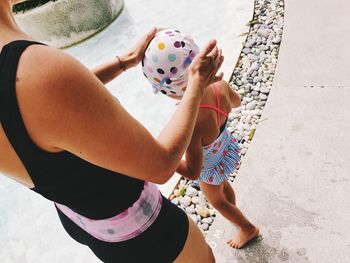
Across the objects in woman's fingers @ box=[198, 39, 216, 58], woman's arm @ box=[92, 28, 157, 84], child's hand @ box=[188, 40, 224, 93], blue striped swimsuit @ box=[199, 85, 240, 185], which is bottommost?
blue striped swimsuit @ box=[199, 85, 240, 185]

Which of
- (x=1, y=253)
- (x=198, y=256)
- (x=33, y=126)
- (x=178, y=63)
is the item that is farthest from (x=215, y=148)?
(x=1, y=253)

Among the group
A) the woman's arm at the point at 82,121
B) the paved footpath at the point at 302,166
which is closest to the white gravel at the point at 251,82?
the paved footpath at the point at 302,166

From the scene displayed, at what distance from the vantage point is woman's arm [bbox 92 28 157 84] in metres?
1.79

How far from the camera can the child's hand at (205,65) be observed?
1293mm

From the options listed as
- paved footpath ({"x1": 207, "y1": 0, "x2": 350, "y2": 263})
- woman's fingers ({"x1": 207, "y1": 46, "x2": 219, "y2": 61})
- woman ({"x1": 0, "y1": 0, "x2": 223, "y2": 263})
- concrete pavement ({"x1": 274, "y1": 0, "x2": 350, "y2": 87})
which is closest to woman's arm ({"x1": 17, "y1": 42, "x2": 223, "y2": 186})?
woman ({"x1": 0, "y1": 0, "x2": 223, "y2": 263})

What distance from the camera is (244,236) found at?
89.7 inches

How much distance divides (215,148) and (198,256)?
29.3 inches

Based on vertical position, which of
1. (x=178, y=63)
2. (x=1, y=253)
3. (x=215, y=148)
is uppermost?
(x=178, y=63)

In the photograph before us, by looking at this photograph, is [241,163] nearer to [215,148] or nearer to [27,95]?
[215,148]

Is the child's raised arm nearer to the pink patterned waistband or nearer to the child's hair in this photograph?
the child's hair

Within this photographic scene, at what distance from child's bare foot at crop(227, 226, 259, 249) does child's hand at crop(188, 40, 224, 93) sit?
131 cm

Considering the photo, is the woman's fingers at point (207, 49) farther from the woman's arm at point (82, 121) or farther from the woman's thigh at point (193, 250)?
the woman's thigh at point (193, 250)

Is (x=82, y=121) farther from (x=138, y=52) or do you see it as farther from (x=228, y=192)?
(x=228, y=192)

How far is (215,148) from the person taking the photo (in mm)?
1993
